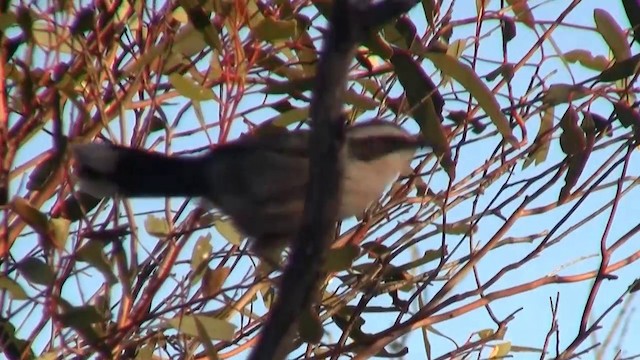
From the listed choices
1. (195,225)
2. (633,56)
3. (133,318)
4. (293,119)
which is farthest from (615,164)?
(133,318)

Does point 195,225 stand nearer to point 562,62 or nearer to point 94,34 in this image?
point 94,34

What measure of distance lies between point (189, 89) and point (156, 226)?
0.32 meters

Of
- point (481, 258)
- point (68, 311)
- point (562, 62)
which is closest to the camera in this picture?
point (68, 311)

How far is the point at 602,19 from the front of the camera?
2730 millimetres

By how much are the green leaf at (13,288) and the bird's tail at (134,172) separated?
27 cm

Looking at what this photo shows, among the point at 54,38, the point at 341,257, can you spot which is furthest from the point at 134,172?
the point at 341,257

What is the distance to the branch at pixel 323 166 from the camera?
4.86 ft

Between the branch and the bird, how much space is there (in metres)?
0.89

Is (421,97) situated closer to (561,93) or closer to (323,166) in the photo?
A: (561,93)

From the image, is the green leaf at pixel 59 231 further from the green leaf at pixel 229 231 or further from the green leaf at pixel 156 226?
the green leaf at pixel 229 231

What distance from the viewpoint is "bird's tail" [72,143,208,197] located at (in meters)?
2.49

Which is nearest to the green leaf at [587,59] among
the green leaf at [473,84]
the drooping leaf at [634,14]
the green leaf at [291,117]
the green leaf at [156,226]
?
the drooping leaf at [634,14]

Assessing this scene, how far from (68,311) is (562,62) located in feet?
4.38

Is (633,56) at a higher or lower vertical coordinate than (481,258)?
higher
